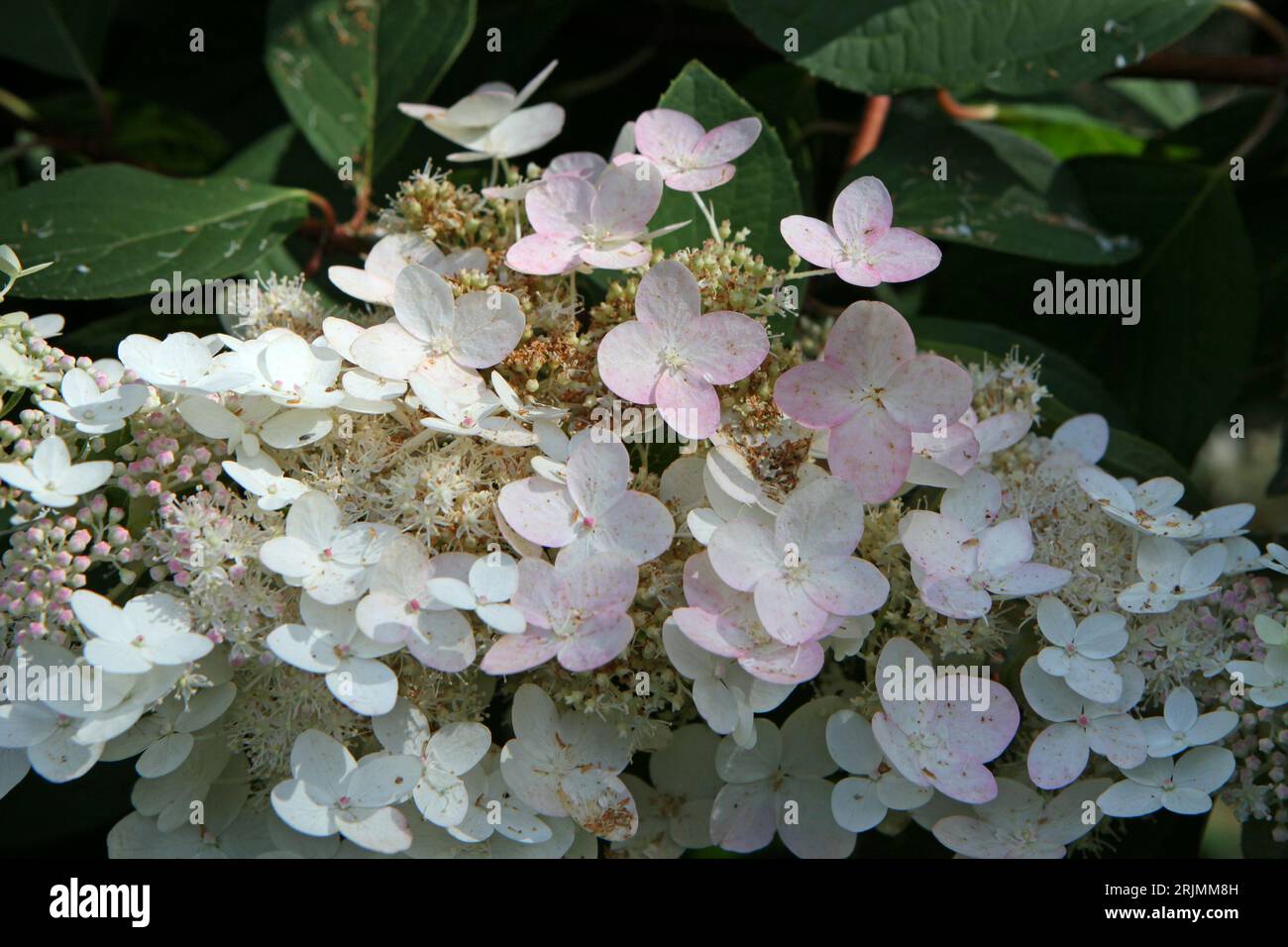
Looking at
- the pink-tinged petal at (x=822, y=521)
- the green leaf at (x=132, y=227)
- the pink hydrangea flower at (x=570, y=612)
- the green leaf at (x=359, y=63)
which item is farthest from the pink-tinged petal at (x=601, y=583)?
the green leaf at (x=359, y=63)

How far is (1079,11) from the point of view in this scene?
3.66 ft

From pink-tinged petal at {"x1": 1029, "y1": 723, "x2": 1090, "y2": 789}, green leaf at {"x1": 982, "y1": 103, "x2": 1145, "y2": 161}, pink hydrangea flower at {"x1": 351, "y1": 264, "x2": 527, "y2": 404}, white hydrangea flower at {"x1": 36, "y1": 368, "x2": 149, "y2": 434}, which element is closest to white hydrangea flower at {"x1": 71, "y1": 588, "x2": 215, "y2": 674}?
white hydrangea flower at {"x1": 36, "y1": 368, "x2": 149, "y2": 434}

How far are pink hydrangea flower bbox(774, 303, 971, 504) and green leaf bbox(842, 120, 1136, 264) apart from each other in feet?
1.23

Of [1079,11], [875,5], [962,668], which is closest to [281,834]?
[962,668]

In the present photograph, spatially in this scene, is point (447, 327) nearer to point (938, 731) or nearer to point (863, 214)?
point (863, 214)

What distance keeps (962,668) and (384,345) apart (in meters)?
0.45

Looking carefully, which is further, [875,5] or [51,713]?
[875,5]

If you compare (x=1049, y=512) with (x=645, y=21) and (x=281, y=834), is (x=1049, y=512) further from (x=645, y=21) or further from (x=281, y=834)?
(x=645, y=21)

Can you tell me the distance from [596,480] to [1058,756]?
14.1 inches

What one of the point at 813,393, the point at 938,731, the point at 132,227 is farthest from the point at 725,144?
the point at 132,227

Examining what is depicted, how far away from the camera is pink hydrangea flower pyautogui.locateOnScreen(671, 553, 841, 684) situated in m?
0.69

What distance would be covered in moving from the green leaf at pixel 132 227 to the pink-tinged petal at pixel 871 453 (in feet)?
1.91

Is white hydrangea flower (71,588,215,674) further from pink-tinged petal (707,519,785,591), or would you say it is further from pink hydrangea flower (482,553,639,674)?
pink-tinged petal (707,519,785,591)

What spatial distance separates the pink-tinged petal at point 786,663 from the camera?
27.1 inches
